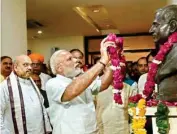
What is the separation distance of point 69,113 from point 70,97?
156 mm

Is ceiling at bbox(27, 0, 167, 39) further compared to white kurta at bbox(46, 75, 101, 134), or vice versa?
ceiling at bbox(27, 0, 167, 39)

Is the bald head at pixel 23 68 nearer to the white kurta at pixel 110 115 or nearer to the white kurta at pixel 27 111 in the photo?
the white kurta at pixel 27 111

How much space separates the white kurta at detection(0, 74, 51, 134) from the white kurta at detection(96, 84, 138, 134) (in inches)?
20.1

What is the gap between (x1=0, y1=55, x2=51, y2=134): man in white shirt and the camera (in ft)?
8.62

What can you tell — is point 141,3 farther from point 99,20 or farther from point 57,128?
point 57,128

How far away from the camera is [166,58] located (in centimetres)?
195

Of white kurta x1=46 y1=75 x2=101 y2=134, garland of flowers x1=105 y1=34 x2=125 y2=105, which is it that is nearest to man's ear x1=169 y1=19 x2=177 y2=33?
garland of flowers x1=105 y1=34 x2=125 y2=105

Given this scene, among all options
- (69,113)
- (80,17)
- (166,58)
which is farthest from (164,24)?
(80,17)

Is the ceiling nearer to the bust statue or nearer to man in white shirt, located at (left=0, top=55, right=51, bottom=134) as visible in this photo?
man in white shirt, located at (left=0, top=55, right=51, bottom=134)

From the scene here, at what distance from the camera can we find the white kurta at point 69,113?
224 centimetres

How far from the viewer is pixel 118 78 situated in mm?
2053

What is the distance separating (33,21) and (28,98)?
4.64 metres

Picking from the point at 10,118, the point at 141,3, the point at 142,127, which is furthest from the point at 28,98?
the point at 141,3

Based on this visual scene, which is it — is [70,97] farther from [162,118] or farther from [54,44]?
[54,44]
